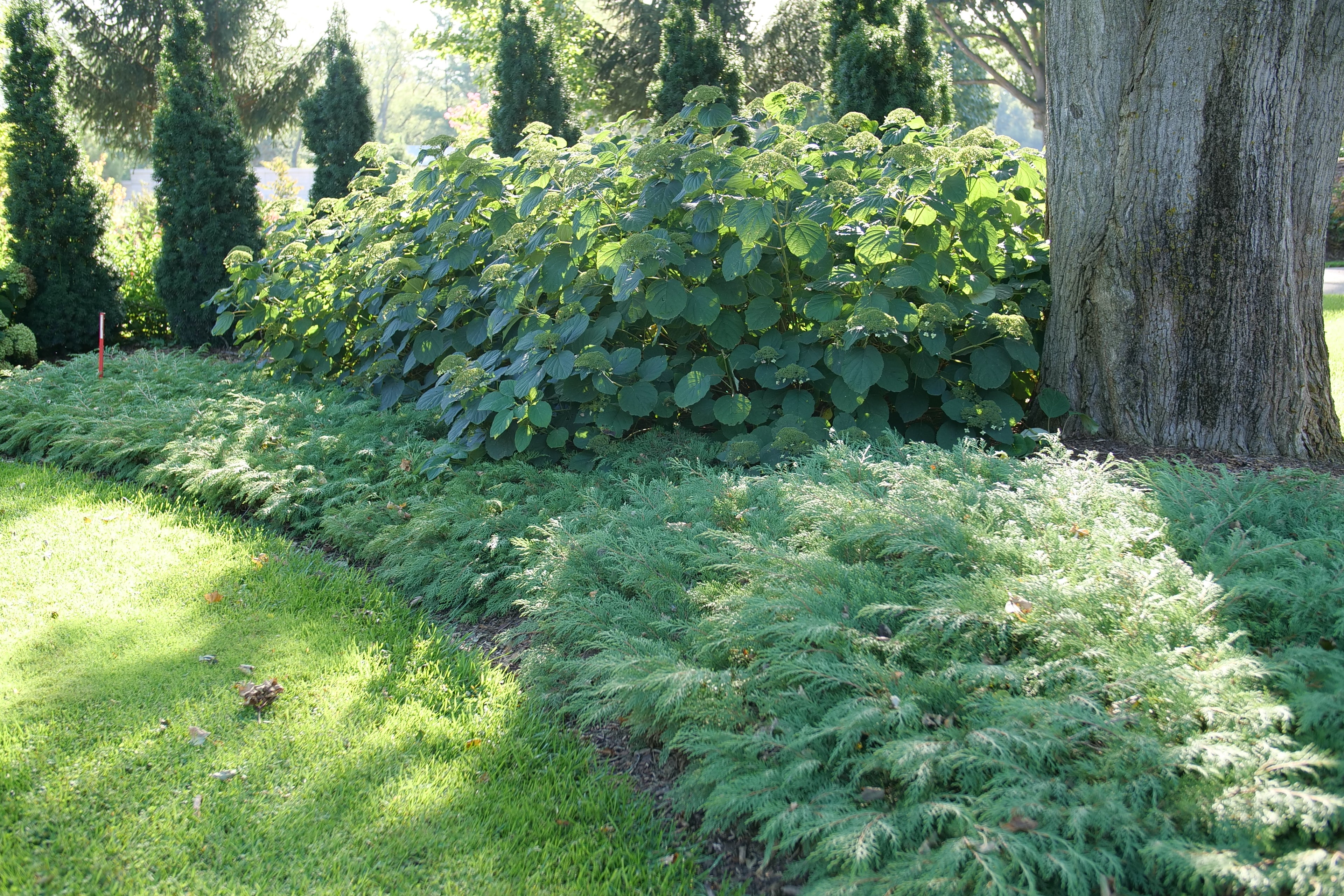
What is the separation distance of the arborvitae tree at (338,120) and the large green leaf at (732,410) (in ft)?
30.1

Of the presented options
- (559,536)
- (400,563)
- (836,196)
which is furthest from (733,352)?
(400,563)

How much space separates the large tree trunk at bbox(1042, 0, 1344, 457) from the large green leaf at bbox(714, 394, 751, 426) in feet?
5.39

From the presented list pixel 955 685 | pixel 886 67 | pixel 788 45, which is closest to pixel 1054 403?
pixel 955 685

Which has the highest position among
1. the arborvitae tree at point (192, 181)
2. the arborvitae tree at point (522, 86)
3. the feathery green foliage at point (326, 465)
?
the arborvitae tree at point (522, 86)

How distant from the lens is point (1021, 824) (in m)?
1.68

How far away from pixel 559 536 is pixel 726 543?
0.66 m

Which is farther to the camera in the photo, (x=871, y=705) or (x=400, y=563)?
(x=400, y=563)

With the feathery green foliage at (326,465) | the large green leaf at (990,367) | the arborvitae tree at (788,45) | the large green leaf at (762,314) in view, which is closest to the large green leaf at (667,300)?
the large green leaf at (762,314)

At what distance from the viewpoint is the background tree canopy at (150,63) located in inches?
667

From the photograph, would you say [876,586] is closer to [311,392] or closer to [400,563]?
[400,563]

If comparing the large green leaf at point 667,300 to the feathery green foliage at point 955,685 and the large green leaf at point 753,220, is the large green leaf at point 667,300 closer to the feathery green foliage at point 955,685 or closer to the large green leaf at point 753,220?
the large green leaf at point 753,220

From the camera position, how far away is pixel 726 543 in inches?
117

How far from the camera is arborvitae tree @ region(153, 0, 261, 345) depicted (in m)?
8.85

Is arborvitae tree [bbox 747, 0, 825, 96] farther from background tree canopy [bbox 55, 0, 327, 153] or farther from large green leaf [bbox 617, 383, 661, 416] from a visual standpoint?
large green leaf [bbox 617, 383, 661, 416]
